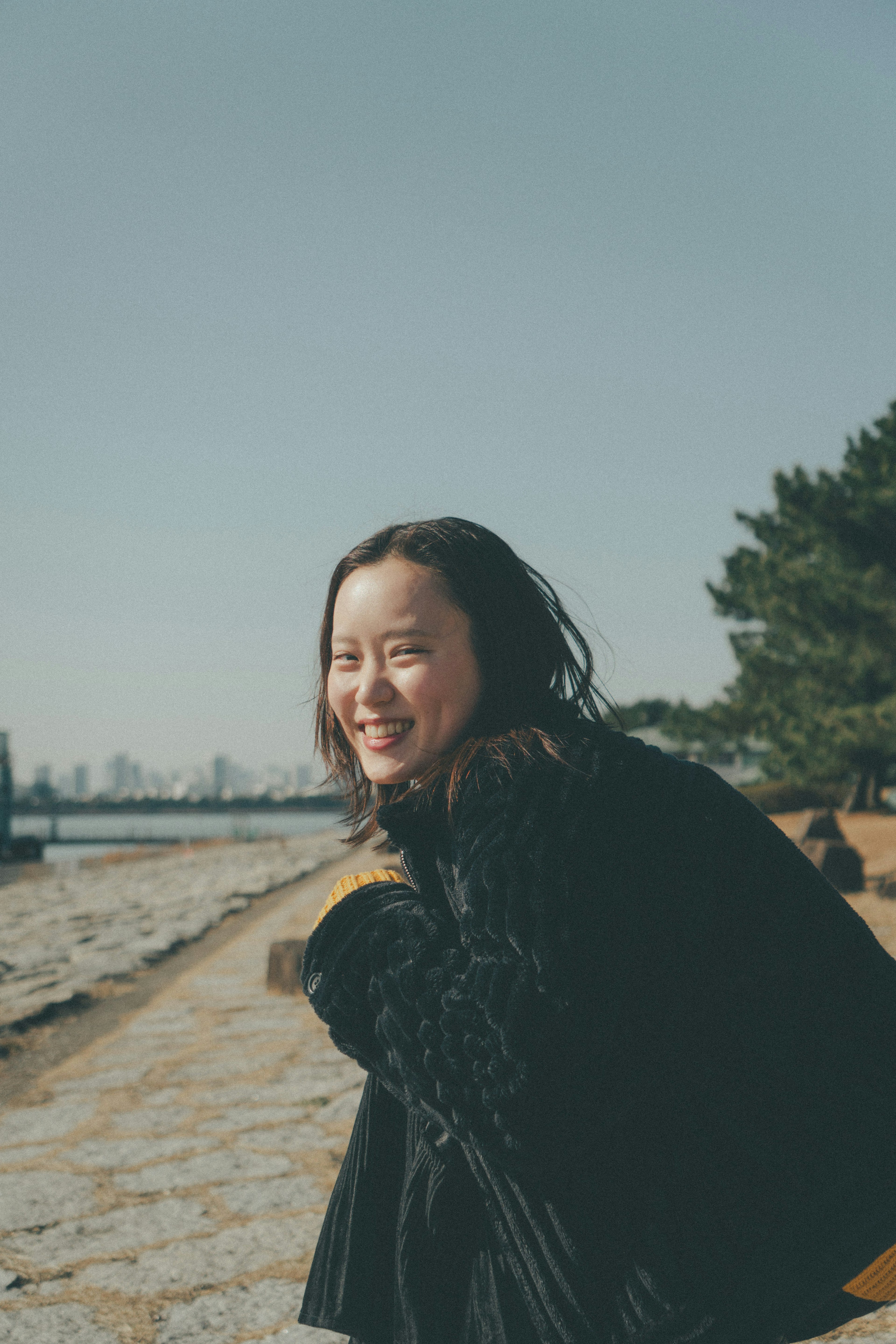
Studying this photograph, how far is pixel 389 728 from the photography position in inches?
48.6

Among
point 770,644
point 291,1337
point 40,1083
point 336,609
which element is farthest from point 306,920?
Result: point 770,644

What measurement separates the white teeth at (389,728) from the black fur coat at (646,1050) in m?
0.19

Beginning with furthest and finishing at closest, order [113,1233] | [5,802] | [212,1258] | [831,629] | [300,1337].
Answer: [5,802], [831,629], [113,1233], [212,1258], [300,1337]

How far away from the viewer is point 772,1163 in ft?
3.09

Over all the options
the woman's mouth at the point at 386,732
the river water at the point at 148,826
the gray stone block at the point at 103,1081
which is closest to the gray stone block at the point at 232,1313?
the woman's mouth at the point at 386,732

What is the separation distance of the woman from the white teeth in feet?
0.39

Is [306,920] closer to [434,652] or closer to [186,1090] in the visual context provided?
[186,1090]

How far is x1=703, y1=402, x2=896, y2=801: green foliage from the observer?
49.3ft

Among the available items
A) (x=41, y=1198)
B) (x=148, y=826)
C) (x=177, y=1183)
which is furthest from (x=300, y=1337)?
(x=148, y=826)

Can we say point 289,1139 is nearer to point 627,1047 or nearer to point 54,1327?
point 54,1327

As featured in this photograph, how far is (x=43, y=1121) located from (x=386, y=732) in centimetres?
330

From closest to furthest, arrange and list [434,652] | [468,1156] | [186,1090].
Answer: [468,1156] < [434,652] < [186,1090]

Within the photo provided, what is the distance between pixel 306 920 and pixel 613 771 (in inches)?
310

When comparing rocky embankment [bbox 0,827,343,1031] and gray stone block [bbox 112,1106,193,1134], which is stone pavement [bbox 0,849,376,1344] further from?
rocky embankment [bbox 0,827,343,1031]
